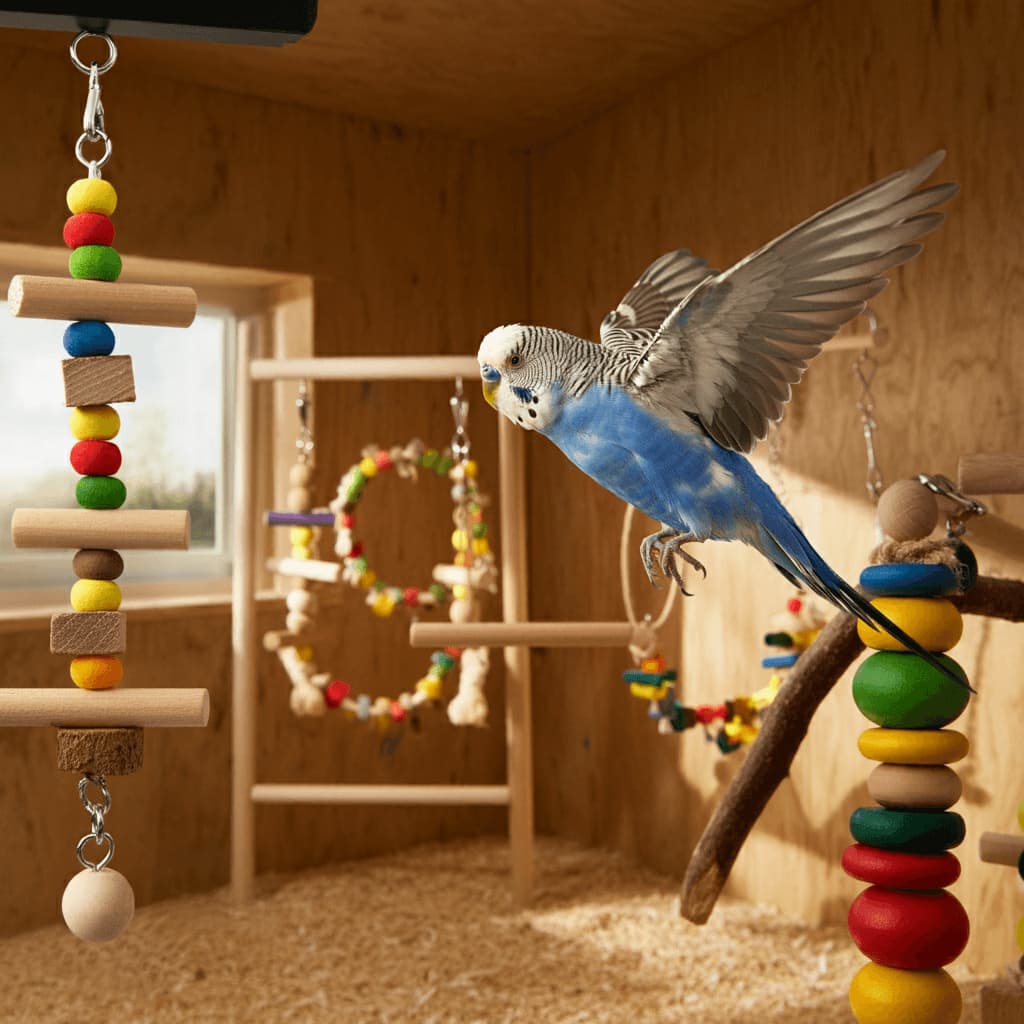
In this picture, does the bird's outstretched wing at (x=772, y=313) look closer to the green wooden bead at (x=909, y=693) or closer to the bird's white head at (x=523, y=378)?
the bird's white head at (x=523, y=378)

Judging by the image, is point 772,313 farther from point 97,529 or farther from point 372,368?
point 372,368

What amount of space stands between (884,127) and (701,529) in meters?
1.72

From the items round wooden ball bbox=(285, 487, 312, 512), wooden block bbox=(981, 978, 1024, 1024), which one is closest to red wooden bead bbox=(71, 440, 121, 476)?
wooden block bbox=(981, 978, 1024, 1024)

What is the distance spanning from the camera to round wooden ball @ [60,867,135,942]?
31.9 inches

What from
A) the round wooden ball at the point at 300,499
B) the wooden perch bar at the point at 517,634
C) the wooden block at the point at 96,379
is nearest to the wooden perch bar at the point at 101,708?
the wooden block at the point at 96,379

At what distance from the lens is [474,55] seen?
2.26m

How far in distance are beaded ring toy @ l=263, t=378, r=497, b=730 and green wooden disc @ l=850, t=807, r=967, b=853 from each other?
1.23 meters

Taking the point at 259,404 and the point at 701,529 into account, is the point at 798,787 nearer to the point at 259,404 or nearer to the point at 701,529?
the point at 259,404

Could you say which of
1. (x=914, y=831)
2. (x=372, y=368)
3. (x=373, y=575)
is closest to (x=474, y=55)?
(x=372, y=368)

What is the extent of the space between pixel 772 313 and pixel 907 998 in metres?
0.64

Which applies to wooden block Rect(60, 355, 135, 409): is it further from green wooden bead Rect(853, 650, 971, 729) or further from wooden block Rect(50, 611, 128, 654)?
green wooden bead Rect(853, 650, 971, 729)

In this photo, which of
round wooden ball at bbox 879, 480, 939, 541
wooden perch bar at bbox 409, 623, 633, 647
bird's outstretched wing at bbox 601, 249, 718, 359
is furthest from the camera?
wooden perch bar at bbox 409, 623, 633, 647

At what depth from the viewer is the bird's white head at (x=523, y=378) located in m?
0.49

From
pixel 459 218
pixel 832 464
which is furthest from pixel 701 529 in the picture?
pixel 459 218
